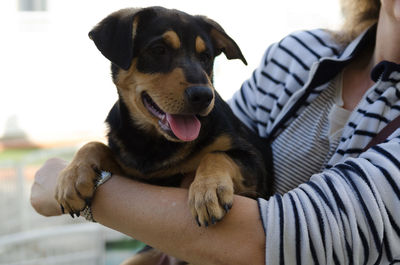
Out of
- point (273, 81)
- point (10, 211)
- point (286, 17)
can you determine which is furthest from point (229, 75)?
point (273, 81)

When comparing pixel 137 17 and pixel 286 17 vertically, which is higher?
pixel 137 17

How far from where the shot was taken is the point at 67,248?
270 cm

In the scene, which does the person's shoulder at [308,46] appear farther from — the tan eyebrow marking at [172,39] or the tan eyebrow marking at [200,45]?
the tan eyebrow marking at [172,39]

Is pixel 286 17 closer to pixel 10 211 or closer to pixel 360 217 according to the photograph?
pixel 10 211

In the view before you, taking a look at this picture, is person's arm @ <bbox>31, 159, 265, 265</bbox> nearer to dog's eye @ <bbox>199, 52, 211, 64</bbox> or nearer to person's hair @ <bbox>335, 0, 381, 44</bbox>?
dog's eye @ <bbox>199, 52, 211, 64</bbox>

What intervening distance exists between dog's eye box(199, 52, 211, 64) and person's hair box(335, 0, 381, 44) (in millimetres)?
504

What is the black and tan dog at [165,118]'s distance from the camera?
1461 millimetres

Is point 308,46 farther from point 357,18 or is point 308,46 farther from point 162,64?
point 162,64

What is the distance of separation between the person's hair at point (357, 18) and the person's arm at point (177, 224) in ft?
3.00

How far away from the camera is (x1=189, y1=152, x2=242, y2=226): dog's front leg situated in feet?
3.92

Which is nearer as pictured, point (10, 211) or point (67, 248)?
point (67, 248)

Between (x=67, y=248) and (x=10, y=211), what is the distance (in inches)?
21.0

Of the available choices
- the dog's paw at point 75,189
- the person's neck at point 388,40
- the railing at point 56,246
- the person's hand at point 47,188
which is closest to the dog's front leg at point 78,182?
the dog's paw at point 75,189

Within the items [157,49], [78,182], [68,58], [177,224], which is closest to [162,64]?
[157,49]
